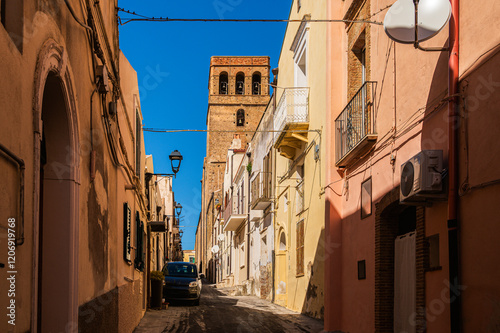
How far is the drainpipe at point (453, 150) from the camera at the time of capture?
6.96 metres

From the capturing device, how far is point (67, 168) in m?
5.70

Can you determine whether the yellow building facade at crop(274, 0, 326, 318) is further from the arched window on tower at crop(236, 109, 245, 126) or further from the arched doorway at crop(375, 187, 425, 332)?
the arched window on tower at crop(236, 109, 245, 126)

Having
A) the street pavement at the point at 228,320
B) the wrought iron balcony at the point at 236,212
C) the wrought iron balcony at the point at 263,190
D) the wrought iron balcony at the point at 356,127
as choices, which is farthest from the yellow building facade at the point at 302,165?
the wrought iron balcony at the point at 236,212

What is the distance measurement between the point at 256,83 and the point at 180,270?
1713 inches

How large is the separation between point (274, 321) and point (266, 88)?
49.6 m

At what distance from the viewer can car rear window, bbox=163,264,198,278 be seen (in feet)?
72.1

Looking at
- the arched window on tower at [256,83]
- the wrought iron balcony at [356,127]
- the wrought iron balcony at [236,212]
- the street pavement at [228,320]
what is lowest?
the street pavement at [228,320]

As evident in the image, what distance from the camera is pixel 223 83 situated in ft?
212

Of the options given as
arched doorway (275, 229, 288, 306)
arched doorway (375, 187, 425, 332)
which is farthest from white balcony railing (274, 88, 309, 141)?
arched doorway (375, 187, 425, 332)

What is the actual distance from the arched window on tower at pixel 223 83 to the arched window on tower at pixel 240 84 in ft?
3.86

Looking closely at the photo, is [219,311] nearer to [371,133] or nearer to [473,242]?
[371,133]

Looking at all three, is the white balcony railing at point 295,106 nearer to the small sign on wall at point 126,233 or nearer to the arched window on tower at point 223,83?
the small sign on wall at point 126,233

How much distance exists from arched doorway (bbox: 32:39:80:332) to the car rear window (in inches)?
648

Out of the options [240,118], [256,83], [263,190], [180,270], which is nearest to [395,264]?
[180,270]
